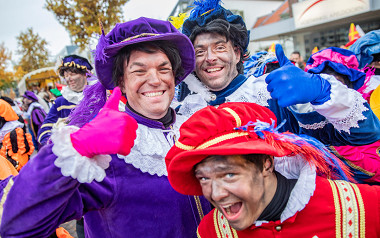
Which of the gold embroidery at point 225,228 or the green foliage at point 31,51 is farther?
the green foliage at point 31,51

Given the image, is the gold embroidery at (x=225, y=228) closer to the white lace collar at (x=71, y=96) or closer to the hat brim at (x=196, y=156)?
the hat brim at (x=196, y=156)

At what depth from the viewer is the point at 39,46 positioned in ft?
66.2

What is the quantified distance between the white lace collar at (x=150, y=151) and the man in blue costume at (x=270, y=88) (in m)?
0.59

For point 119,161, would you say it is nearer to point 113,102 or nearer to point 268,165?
point 113,102

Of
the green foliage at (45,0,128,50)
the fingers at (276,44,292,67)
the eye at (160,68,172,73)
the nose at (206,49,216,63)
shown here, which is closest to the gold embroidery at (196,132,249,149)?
the fingers at (276,44,292,67)

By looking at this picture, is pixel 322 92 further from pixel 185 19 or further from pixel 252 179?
pixel 185 19

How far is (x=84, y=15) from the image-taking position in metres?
10.0

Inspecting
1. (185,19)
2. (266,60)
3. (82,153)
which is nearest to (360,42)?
(266,60)

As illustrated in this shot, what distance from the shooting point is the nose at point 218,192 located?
1.13 metres

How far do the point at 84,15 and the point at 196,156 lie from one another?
1042 centimetres

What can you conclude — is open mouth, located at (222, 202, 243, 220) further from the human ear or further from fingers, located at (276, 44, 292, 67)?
fingers, located at (276, 44, 292, 67)

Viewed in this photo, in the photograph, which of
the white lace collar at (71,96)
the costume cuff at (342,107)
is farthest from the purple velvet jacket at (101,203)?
the white lace collar at (71,96)

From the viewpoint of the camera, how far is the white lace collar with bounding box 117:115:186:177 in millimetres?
1353

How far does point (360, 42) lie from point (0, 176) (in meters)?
3.85
